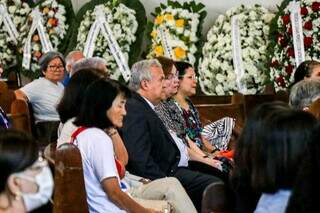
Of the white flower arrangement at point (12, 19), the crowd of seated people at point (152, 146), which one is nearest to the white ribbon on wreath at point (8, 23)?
the white flower arrangement at point (12, 19)

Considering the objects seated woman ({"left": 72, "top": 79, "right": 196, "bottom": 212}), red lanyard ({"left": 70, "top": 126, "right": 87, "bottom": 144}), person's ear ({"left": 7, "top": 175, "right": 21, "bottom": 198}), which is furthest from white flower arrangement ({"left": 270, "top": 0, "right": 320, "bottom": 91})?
person's ear ({"left": 7, "top": 175, "right": 21, "bottom": 198})

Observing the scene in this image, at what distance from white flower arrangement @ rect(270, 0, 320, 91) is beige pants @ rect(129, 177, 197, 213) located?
311 centimetres

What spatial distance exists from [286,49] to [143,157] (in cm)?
294

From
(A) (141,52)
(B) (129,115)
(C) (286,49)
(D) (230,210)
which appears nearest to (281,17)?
(C) (286,49)

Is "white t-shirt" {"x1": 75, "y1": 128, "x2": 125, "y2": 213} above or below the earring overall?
below

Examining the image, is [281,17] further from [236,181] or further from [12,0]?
[236,181]

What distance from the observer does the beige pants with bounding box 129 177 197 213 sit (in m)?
3.62

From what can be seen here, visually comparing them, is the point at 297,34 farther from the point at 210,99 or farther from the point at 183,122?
the point at 183,122

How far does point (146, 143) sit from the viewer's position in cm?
422

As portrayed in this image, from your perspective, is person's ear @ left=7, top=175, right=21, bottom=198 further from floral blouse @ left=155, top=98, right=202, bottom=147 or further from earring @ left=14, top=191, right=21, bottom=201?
floral blouse @ left=155, top=98, right=202, bottom=147

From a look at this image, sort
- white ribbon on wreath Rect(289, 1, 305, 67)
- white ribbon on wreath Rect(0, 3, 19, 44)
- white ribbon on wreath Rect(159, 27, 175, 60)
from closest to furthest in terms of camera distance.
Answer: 1. white ribbon on wreath Rect(289, 1, 305, 67)
2. white ribbon on wreath Rect(159, 27, 175, 60)
3. white ribbon on wreath Rect(0, 3, 19, 44)

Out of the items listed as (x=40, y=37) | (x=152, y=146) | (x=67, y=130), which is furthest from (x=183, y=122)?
(x=40, y=37)

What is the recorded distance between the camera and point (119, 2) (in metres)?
7.59

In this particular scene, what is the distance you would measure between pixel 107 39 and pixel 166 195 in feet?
13.1
